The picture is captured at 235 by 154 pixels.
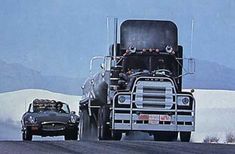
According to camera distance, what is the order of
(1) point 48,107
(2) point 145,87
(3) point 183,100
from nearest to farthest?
(2) point 145,87 → (3) point 183,100 → (1) point 48,107

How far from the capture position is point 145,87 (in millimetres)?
21578

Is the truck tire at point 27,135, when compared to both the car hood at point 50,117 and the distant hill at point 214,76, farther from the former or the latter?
the distant hill at point 214,76

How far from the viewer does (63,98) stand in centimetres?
3084

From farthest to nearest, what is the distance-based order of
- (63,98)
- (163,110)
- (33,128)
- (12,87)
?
(12,87) < (63,98) < (33,128) < (163,110)

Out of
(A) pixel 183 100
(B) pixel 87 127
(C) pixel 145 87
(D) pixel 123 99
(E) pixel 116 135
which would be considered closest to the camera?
(D) pixel 123 99

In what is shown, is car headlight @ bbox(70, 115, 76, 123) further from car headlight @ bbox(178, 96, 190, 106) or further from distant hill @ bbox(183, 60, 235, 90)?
distant hill @ bbox(183, 60, 235, 90)

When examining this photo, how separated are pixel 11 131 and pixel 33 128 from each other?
27.2 ft

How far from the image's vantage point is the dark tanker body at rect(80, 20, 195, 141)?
21.3m

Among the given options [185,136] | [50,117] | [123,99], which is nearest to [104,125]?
[123,99]

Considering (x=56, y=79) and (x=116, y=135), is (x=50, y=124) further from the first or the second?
(x=56, y=79)

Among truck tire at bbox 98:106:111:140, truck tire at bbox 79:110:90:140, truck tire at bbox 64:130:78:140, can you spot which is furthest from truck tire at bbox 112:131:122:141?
truck tire at bbox 79:110:90:140

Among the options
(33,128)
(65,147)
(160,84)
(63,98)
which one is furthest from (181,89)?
(63,98)

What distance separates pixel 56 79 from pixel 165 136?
37.1 ft

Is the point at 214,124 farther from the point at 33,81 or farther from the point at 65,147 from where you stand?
the point at 65,147
